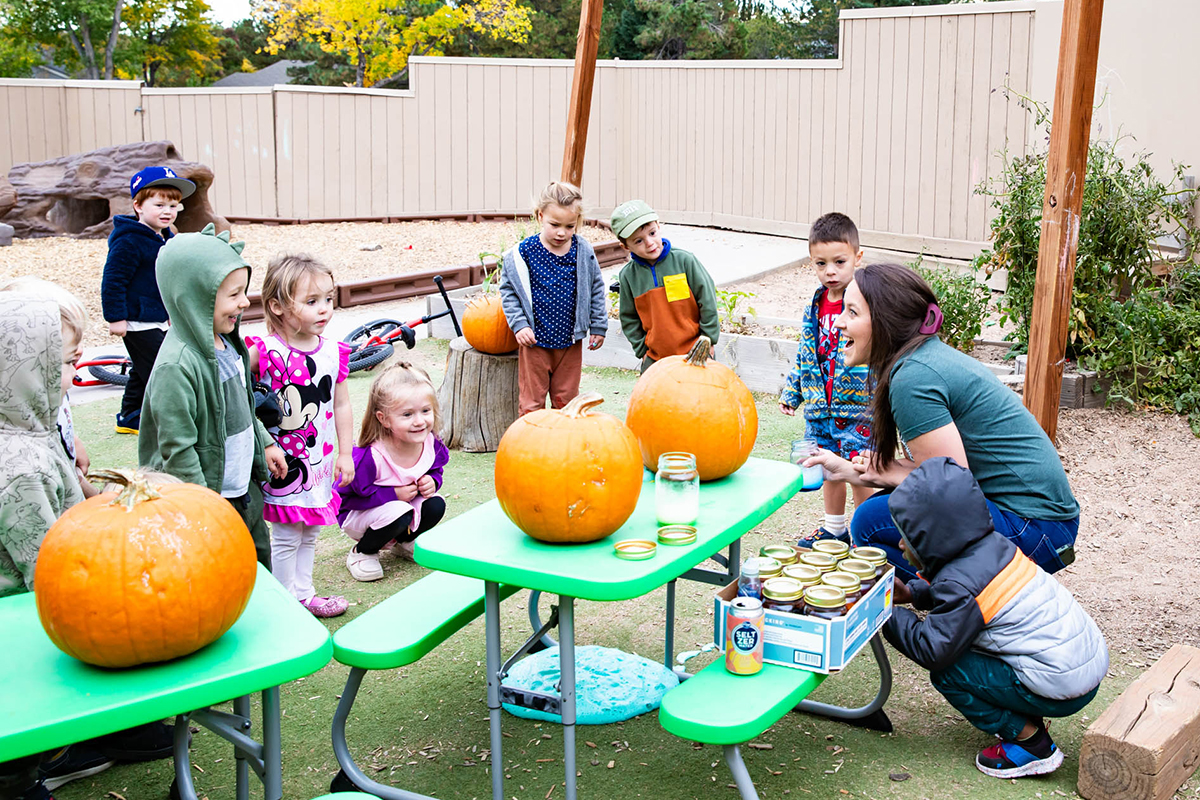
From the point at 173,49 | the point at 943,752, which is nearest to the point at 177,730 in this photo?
the point at 943,752

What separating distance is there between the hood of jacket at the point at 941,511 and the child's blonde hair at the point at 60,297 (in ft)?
7.96

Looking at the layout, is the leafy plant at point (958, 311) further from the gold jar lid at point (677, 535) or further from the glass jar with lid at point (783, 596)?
the gold jar lid at point (677, 535)

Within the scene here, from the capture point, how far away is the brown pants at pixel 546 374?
6277 mm

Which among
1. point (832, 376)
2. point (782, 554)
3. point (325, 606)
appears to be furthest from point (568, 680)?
point (832, 376)

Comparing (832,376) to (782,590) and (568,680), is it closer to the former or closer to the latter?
(782,590)

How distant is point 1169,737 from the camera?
9.51 ft

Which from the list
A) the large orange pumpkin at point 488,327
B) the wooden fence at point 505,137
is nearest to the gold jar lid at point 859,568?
the large orange pumpkin at point 488,327

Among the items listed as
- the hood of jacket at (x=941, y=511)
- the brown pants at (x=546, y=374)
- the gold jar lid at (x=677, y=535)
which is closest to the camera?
the gold jar lid at (x=677, y=535)

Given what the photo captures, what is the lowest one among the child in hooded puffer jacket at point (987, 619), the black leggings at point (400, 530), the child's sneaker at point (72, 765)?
the child's sneaker at point (72, 765)

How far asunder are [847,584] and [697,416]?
2.23 ft

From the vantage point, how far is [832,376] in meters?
4.78

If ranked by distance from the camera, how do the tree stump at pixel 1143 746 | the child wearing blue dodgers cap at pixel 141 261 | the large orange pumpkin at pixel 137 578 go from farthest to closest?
the child wearing blue dodgers cap at pixel 141 261 < the tree stump at pixel 1143 746 < the large orange pumpkin at pixel 137 578

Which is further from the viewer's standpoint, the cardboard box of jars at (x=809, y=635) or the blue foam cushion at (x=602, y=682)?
the blue foam cushion at (x=602, y=682)

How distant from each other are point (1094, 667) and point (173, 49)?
1248 inches
